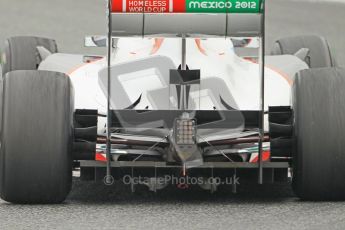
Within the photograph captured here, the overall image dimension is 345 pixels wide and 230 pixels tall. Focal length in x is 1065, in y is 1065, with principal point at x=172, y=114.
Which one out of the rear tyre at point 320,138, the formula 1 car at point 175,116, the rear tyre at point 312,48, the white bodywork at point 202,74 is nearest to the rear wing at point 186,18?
the formula 1 car at point 175,116

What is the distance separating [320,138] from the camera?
718cm

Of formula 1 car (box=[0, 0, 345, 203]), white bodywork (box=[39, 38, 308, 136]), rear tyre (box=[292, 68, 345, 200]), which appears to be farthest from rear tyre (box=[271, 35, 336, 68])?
rear tyre (box=[292, 68, 345, 200])

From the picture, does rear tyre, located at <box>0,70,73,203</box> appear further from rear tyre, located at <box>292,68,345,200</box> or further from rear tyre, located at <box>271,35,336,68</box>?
rear tyre, located at <box>271,35,336,68</box>

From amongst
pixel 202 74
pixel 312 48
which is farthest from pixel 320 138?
pixel 312 48

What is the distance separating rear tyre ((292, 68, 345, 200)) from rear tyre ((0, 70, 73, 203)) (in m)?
1.59

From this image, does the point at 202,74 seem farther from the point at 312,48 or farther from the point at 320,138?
the point at 312,48

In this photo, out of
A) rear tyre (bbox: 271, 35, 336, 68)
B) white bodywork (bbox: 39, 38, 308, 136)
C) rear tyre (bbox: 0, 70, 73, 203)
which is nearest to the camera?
rear tyre (bbox: 0, 70, 73, 203)

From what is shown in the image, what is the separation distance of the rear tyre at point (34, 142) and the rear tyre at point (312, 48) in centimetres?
402

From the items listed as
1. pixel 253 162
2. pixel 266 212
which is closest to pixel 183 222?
pixel 266 212

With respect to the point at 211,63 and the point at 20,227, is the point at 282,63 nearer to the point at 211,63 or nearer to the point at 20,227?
the point at 211,63

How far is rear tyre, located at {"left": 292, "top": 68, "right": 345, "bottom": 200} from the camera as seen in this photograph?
7.17 metres

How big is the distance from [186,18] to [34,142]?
1.76m

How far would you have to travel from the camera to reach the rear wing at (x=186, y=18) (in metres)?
7.93

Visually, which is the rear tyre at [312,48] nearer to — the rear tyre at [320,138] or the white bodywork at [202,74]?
the white bodywork at [202,74]
